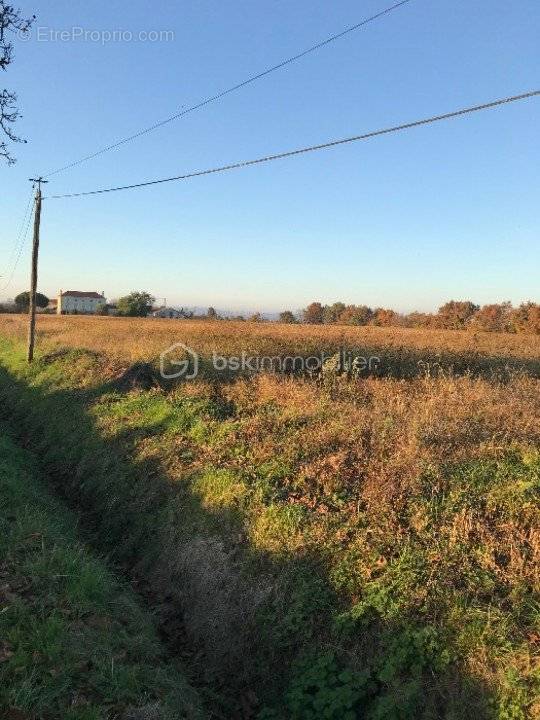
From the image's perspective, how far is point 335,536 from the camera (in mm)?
6105

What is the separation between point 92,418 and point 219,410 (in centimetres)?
383

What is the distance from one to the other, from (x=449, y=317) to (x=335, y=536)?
65640 millimetres

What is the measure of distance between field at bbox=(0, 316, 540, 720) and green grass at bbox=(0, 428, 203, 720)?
629mm

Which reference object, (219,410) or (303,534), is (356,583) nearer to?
(303,534)

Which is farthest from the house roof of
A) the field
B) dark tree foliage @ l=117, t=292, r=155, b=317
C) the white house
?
the field

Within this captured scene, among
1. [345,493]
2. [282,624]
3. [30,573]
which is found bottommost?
[282,624]

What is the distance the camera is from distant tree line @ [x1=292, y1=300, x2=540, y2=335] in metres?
53.4

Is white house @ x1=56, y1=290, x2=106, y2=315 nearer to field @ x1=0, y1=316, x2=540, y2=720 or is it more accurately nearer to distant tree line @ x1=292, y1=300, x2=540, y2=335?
distant tree line @ x1=292, y1=300, x2=540, y2=335

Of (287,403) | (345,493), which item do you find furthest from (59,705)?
(287,403)

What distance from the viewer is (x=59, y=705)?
12.8 feet

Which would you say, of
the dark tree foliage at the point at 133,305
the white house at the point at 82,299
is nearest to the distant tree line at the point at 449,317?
the dark tree foliage at the point at 133,305

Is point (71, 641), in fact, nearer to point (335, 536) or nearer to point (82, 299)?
point (335, 536)

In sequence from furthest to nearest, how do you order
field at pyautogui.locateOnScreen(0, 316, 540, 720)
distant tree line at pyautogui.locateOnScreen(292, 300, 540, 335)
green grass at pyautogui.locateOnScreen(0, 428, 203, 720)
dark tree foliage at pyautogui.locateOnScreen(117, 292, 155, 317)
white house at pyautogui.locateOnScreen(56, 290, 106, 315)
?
white house at pyautogui.locateOnScreen(56, 290, 106, 315) → dark tree foliage at pyautogui.locateOnScreen(117, 292, 155, 317) → distant tree line at pyautogui.locateOnScreen(292, 300, 540, 335) → field at pyautogui.locateOnScreen(0, 316, 540, 720) → green grass at pyautogui.locateOnScreen(0, 428, 203, 720)

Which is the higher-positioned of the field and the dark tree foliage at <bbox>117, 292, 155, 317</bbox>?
the dark tree foliage at <bbox>117, 292, 155, 317</bbox>
